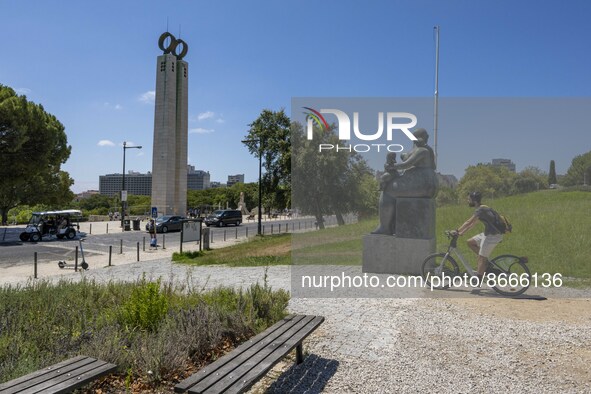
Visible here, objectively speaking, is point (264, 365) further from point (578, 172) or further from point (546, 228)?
point (578, 172)

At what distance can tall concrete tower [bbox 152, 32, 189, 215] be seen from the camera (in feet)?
169

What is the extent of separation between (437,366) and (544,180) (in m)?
7.21

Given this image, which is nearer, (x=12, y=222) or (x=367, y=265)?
(x=367, y=265)

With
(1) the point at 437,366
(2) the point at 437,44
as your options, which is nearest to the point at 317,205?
(2) the point at 437,44

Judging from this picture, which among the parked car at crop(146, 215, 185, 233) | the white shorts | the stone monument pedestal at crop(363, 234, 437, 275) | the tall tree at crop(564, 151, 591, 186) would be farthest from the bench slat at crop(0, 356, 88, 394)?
the parked car at crop(146, 215, 185, 233)

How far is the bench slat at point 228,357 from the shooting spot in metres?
3.36

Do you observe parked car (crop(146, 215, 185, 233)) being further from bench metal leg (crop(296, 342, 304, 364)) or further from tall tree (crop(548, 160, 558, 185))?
bench metal leg (crop(296, 342, 304, 364))

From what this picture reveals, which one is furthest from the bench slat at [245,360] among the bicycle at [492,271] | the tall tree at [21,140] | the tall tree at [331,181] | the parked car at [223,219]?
the parked car at [223,219]

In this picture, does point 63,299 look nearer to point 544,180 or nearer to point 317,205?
point 544,180

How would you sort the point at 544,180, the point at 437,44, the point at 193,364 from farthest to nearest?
the point at 437,44, the point at 544,180, the point at 193,364

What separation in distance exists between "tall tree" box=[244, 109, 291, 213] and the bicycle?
21.8 metres

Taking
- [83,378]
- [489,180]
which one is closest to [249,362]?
[83,378]

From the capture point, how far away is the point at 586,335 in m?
5.92

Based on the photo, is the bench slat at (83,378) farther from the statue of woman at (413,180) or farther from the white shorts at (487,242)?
the statue of woman at (413,180)
